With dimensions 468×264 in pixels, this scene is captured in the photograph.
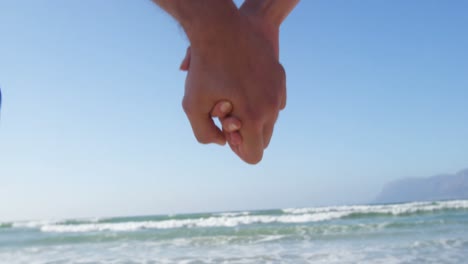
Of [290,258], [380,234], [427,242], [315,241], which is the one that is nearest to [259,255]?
[290,258]

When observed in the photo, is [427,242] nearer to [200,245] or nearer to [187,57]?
[200,245]

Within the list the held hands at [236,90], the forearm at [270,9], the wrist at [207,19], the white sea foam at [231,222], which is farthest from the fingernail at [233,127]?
the white sea foam at [231,222]

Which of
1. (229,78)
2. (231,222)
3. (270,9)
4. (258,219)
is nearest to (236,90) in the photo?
(229,78)

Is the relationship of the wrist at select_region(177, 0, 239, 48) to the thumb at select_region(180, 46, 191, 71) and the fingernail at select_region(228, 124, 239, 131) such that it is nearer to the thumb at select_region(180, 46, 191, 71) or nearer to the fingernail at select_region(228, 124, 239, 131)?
the thumb at select_region(180, 46, 191, 71)

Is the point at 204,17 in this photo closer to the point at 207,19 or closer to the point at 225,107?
the point at 207,19

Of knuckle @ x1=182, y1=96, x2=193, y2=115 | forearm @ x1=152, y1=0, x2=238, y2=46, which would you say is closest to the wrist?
forearm @ x1=152, y1=0, x2=238, y2=46

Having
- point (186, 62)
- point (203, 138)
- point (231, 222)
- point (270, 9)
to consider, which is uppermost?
point (270, 9)

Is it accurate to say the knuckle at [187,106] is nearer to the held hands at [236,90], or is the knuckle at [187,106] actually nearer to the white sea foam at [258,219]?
the held hands at [236,90]
